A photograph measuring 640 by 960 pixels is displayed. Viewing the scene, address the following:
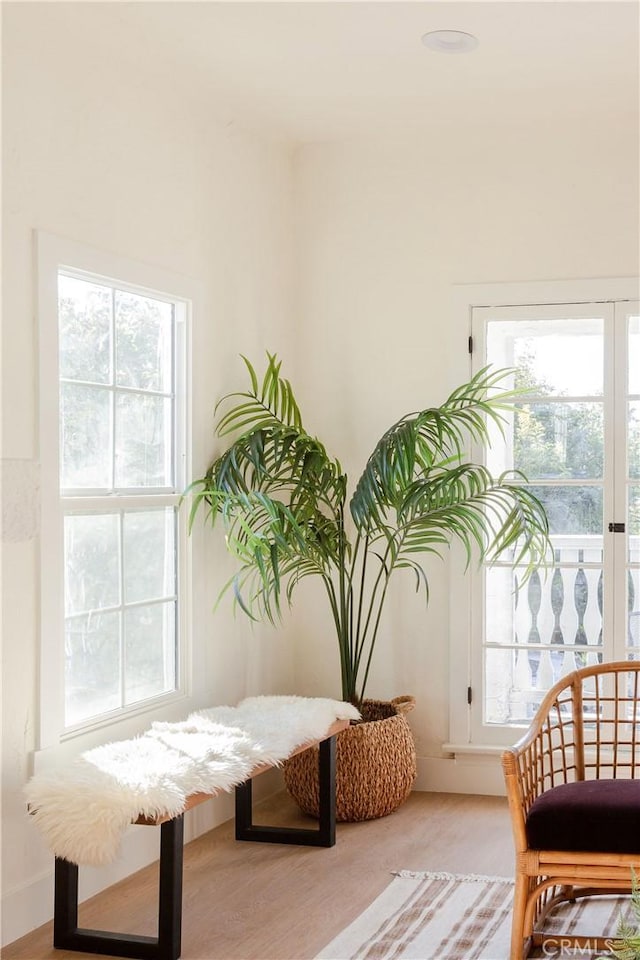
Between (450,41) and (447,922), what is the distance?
2.80m

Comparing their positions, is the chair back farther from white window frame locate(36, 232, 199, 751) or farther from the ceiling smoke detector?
the ceiling smoke detector

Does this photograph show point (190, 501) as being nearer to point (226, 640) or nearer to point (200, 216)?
point (226, 640)

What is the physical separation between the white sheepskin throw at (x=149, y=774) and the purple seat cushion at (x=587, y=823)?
36.0 inches

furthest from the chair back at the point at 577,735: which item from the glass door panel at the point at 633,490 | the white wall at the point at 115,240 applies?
the white wall at the point at 115,240

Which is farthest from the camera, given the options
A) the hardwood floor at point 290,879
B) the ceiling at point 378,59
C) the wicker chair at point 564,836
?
the ceiling at point 378,59

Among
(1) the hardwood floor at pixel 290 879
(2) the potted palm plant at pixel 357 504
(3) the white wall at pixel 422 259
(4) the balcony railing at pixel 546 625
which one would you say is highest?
(3) the white wall at pixel 422 259

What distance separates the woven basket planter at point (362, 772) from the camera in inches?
170

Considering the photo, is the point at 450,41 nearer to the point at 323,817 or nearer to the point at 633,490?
the point at 633,490

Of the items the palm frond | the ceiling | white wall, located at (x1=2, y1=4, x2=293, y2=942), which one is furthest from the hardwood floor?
the ceiling

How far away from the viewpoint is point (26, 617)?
129 inches

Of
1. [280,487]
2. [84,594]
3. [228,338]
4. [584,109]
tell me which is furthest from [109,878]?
[584,109]

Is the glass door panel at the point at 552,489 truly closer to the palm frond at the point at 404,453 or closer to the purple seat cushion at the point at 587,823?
the palm frond at the point at 404,453

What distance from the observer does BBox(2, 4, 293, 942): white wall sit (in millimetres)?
3221

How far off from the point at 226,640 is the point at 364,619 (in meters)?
0.78
